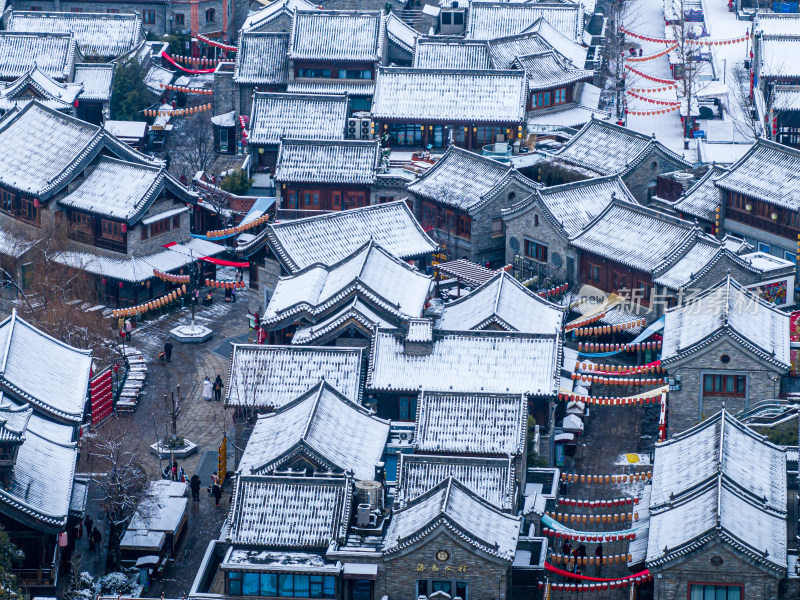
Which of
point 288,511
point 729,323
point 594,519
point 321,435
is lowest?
point 594,519

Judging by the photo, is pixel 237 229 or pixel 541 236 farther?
pixel 237 229

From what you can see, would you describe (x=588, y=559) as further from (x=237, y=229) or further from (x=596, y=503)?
(x=237, y=229)

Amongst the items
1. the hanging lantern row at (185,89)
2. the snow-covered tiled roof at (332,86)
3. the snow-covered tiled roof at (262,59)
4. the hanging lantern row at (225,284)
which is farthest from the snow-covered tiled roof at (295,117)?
the hanging lantern row at (225,284)

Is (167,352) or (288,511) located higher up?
(288,511)

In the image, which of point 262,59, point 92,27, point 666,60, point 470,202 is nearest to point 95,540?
point 470,202

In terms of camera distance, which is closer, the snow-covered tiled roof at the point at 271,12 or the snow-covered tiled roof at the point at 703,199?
the snow-covered tiled roof at the point at 703,199

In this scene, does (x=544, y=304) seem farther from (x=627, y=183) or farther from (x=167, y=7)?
(x=167, y=7)

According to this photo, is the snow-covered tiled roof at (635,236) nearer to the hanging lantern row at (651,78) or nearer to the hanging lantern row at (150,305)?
the hanging lantern row at (150,305)
